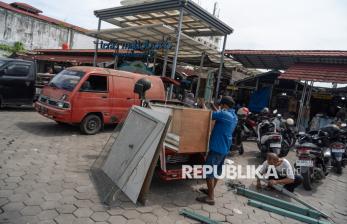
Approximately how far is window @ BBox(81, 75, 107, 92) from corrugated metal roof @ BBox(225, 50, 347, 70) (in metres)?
8.39

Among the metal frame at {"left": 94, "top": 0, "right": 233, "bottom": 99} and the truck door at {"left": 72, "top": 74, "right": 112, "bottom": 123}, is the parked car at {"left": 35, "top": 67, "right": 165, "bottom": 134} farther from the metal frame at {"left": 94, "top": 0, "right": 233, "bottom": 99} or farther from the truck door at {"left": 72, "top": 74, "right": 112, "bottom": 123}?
the metal frame at {"left": 94, "top": 0, "right": 233, "bottom": 99}

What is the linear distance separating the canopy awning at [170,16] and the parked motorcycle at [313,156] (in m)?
5.65

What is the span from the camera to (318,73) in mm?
11211

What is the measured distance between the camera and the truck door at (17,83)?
9219 millimetres

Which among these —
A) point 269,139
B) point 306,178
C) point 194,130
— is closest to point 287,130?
point 269,139

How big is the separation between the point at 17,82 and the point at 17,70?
42 centimetres

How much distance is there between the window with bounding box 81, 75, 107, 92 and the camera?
7609 mm

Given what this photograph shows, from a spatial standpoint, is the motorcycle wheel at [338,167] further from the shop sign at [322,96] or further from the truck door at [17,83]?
the truck door at [17,83]

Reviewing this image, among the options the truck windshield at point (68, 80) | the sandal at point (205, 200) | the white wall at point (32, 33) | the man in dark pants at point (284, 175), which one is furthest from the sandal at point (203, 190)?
the white wall at point (32, 33)

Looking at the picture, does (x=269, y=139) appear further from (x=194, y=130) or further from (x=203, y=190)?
(x=194, y=130)

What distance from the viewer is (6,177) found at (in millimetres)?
4332

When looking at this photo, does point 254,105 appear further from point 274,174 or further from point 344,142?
point 274,174

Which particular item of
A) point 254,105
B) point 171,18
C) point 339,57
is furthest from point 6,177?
point 254,105

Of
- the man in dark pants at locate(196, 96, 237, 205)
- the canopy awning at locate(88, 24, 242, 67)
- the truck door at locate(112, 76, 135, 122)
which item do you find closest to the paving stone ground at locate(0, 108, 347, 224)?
the man in dark pants at locate(196, 96, 237, 205)
